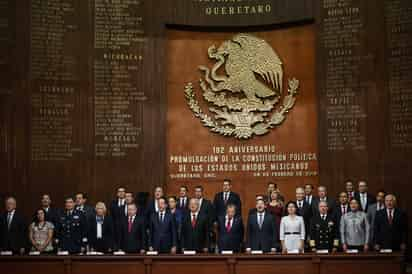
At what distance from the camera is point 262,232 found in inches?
500

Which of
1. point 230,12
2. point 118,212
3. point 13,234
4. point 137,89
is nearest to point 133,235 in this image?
point 118,212

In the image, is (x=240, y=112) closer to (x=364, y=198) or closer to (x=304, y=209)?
(x=304, y=209)

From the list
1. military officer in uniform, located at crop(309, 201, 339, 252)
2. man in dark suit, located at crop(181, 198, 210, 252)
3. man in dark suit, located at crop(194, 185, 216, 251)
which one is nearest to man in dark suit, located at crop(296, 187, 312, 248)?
military officer in uniform, located at crop(309, 201, 339, 252)

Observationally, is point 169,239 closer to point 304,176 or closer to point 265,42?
point 304,176

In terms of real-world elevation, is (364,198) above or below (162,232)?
above

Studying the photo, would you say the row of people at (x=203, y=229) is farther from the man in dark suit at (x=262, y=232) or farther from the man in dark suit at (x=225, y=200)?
the man in dark suit at (x=225, y=200)

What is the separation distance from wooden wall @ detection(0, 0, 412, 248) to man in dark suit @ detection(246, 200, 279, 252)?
3.70m

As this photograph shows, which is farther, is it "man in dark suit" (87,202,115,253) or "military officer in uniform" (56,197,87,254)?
"man in dark suit" (87,202,115,253)

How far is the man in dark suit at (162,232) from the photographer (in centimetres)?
1293

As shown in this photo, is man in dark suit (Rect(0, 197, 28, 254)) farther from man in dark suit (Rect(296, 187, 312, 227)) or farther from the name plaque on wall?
the name plaque on wall

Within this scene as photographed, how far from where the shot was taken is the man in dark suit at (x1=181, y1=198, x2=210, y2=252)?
1292cm

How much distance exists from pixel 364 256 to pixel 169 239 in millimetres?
3552

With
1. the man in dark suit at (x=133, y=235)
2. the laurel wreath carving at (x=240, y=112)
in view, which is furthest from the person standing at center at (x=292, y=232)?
the laurel wreath carving at (x=240, y=112)

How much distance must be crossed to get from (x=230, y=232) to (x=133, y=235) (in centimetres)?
178
